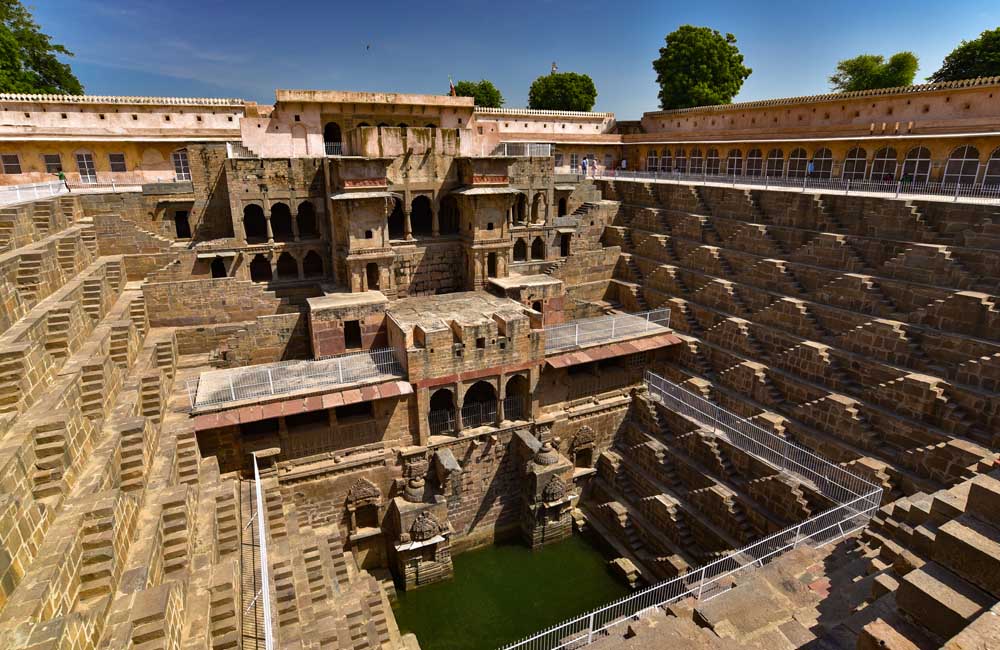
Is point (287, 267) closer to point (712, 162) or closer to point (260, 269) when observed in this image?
point (260, 269)

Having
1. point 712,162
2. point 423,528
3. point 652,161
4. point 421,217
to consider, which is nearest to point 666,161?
point 652,161

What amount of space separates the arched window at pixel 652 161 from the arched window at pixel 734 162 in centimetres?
A: 627

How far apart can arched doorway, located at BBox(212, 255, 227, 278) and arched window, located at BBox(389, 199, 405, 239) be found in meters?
7.52

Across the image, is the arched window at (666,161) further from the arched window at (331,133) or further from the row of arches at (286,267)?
the row of arches at (286,267)

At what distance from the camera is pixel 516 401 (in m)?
21.2

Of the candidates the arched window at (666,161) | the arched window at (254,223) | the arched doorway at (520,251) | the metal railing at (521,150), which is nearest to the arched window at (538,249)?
the arched doorway at (520,251)

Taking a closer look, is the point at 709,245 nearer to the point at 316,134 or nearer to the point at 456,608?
the point at 456,608

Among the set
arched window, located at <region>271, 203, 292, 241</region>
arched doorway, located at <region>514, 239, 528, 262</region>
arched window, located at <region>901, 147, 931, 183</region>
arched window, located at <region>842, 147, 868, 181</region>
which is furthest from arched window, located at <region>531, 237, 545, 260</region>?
arched window, located at <region>901, 147, 931, 183</region>

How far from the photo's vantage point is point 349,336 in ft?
72.5

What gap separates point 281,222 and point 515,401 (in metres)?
14.9

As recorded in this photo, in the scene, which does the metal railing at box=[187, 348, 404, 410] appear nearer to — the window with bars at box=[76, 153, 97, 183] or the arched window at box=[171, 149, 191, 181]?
the arched window at box=[171, 149, 191, 181]

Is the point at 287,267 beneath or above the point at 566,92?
beneath

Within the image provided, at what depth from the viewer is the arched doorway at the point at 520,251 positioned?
2897 cm

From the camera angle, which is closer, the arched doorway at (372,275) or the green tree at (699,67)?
the arched doorway at (372,275)
